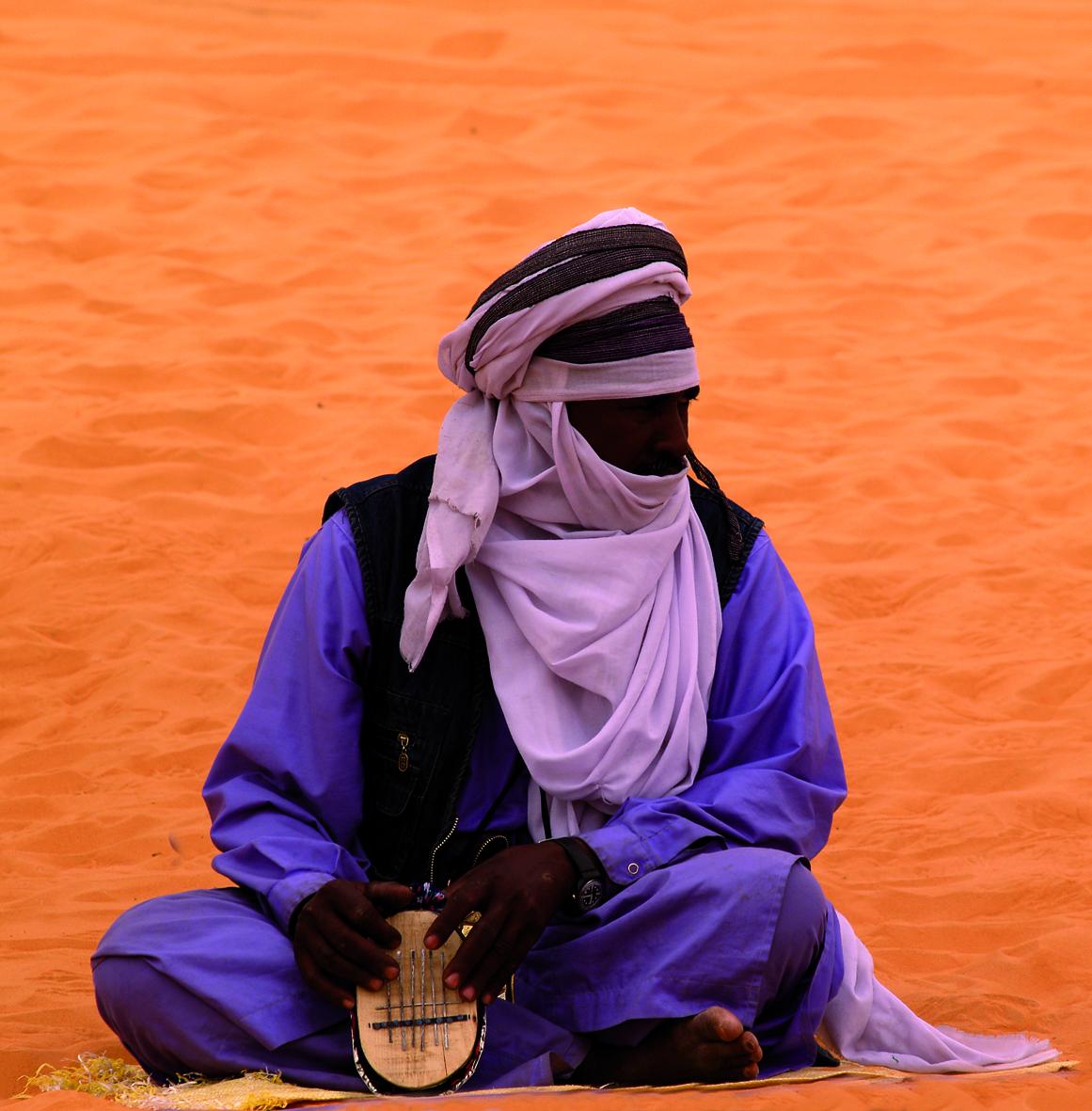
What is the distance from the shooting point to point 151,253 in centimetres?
974

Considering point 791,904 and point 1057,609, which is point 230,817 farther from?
point 1057,609

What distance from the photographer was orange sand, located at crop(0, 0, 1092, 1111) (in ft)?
16.8

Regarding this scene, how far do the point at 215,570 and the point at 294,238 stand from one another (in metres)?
3.56

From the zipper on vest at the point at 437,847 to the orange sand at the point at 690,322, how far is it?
2.51 feet

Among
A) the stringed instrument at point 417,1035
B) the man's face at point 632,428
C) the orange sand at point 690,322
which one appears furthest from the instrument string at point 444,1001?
the man's face at point 632,428

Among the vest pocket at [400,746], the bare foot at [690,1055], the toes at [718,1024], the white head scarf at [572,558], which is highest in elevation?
the white head scarf at [572,558]

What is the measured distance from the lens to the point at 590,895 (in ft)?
10.8

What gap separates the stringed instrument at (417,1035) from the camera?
10.3 feet

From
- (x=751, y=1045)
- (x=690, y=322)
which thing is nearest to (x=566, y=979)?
(x=751, y=1045)

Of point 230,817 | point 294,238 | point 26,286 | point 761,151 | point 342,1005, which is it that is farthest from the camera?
point 761,151

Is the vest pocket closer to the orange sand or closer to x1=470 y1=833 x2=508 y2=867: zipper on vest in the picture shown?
x1=470 y1=833 x2=508 y2=867: zipper on vest

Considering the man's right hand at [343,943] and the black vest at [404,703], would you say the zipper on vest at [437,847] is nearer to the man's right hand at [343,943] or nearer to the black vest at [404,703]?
the black vest at [404,703]

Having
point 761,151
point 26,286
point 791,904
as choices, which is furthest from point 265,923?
point 761,151

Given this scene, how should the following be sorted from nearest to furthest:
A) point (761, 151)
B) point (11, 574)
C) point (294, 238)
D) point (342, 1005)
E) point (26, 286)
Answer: point (342, 1005)
point (11, 574)
point (26, 286)
point (294, 238)
point (761, 151)
